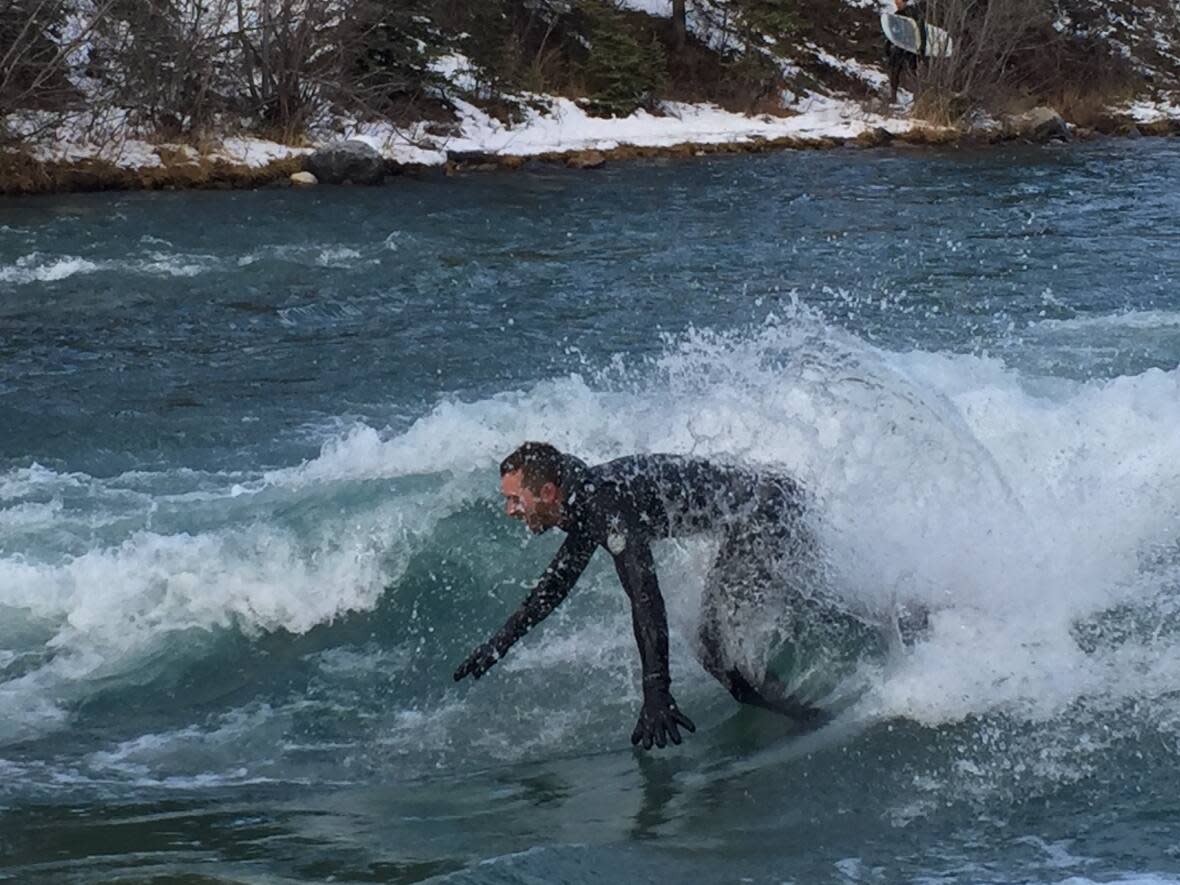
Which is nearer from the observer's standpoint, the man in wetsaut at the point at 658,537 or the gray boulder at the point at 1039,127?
the man in wetsaut at the point at 658,537

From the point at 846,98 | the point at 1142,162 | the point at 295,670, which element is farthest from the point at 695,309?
the point at 846,98

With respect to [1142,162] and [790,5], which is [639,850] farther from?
[790,5]

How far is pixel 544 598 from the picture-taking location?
713cm

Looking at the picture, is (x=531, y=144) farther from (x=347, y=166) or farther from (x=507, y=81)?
(x=347, y=166)

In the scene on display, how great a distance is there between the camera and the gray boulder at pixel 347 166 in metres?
26.3

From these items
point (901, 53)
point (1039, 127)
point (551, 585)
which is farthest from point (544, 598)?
point (901, 53)

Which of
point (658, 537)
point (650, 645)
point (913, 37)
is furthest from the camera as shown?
point (913, 37)

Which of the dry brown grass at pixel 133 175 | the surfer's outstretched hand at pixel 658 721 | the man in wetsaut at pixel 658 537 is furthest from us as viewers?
the dry brown grass at pixel 133 175

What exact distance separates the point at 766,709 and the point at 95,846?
3.09m

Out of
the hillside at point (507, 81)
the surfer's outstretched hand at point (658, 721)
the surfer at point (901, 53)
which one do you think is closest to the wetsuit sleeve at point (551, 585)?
the surfer's outstretched hand at point (658, 721)

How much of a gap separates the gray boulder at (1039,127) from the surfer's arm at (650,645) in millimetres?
28140

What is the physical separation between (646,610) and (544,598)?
17.9 inches

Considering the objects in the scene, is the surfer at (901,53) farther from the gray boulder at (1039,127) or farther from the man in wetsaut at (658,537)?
the man in wetsaut at (658,537)

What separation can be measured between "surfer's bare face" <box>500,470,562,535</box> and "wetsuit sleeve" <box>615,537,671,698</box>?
0.41m
